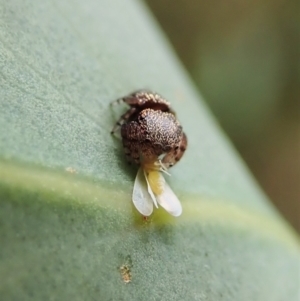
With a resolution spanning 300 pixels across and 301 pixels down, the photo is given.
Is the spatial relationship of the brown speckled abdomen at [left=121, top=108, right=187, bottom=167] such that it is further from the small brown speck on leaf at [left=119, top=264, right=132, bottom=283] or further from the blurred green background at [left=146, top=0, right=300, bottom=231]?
the blurred green background at [left=146, top=0, right=300, bottom=231]

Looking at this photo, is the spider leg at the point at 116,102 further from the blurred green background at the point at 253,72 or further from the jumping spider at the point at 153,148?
the blurred green background at the point at 253,72

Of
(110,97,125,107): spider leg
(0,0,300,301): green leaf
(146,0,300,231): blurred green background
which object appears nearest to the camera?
(0,0,300,301): green leaf

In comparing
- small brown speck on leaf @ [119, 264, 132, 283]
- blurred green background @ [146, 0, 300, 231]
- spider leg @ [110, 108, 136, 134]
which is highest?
spider leg @ [110, 108, 136, 134]

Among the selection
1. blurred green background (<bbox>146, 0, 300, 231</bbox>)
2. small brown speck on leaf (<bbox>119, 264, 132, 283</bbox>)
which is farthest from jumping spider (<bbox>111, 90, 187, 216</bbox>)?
blurred green background (<bbox>146, 0, 300, 231</bbox>)

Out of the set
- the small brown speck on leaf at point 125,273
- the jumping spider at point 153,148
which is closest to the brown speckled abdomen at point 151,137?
the jumping spider at point 153,148

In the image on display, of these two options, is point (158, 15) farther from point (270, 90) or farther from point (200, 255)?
point (200, 255)

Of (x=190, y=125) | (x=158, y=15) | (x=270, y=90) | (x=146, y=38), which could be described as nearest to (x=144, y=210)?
(x=190, y=125)
